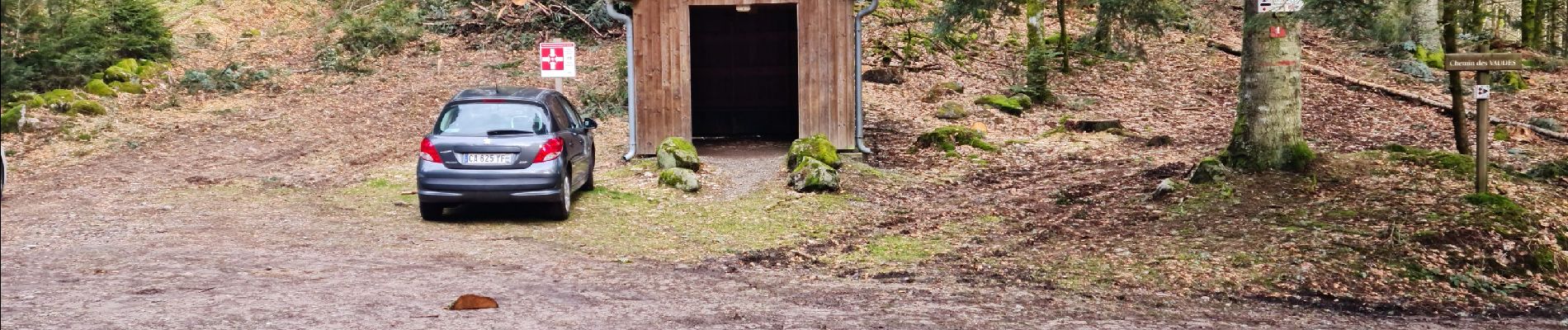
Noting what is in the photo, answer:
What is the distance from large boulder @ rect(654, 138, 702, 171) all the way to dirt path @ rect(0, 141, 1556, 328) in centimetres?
346

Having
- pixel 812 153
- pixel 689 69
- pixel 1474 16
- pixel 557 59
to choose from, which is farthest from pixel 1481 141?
pixel 557 59

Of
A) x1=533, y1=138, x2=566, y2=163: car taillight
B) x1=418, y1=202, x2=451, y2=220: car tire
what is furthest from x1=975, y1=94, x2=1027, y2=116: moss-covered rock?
x1=418, y1=202, x2=451, y2=220: car tire

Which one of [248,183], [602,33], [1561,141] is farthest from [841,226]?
[602,33]

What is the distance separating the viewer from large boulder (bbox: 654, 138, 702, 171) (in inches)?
555

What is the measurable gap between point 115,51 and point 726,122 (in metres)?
10.8

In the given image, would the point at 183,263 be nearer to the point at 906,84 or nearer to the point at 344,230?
the point at 344,230

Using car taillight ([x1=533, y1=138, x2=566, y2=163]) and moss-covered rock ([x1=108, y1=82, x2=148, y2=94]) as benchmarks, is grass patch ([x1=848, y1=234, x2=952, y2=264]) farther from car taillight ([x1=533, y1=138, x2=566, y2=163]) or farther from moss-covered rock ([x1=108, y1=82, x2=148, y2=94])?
moss-covered rock ([x1=108, y1=82, x2=148, y2=94])

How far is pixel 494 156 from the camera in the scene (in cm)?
1067

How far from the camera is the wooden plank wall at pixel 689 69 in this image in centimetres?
1545

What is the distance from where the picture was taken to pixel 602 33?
24312 mm

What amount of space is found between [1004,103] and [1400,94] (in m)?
6.60

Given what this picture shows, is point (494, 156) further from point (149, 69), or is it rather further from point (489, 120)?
point (149, 69)

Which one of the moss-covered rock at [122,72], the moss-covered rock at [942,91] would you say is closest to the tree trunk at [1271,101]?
the moss-covered rock at [942,91]

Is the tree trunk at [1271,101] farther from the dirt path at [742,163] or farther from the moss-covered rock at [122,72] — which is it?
the moss-covered rock at [122,72]
